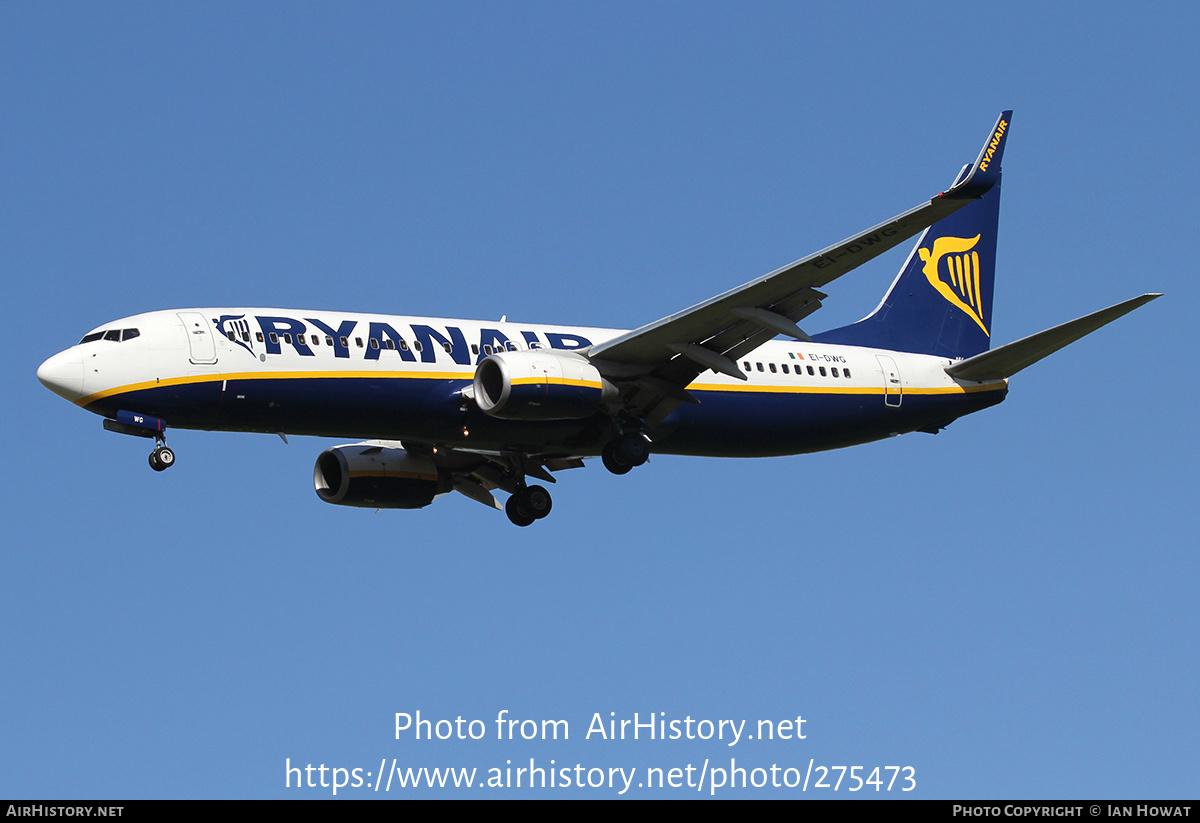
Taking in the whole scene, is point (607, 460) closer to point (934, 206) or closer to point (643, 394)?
point (643, 394)

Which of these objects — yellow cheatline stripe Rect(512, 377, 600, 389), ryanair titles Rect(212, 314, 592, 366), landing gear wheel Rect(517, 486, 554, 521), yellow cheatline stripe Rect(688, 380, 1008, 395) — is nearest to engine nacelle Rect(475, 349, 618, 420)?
yellow cheatline stripe Rect(512, 377, 600, 389)

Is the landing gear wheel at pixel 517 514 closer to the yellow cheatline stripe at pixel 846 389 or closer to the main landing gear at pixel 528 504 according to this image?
the main landing gear at pixel 528 504

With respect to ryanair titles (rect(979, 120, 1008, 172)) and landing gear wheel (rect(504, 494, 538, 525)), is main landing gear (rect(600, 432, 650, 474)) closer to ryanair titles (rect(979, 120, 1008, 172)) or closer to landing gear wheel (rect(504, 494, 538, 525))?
landing gear wheel (rect(504, 494, 538, 525))

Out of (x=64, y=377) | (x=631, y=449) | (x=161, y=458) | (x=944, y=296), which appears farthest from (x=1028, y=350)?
(x=64, y=377)

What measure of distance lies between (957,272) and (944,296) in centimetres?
115

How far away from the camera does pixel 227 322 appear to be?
32156mm

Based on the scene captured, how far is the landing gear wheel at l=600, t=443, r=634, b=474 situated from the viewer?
34.9 m

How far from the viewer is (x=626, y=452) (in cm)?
3469

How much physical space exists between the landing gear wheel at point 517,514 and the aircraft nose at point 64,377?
37.9 ft

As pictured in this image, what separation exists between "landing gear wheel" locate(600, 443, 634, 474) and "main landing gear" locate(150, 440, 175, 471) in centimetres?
983
